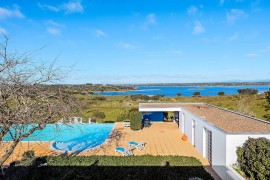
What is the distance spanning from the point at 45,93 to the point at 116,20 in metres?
18.5

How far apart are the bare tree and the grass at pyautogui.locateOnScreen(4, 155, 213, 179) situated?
3.84 metres

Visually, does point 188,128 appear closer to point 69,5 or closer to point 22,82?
point 69,5

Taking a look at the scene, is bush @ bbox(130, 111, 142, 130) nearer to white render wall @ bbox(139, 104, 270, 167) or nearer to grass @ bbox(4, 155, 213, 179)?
white render wall @ bbox(139, 104, 270, 167)

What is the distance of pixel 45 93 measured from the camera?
466 centimetres

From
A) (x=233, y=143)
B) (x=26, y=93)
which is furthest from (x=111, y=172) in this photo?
(x=26, y=93)

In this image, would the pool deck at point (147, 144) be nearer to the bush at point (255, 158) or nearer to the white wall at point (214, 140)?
the white wall at point (214, 140)

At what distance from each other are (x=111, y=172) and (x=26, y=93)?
545 cm

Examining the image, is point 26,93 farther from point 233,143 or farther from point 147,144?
point 147,144

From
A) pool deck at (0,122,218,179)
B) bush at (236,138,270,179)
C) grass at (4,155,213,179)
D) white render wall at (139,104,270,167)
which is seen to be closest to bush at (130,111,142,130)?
pool deck at (0,122,218,179)

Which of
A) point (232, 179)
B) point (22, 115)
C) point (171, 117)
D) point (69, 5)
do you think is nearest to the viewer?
point (22, 115)

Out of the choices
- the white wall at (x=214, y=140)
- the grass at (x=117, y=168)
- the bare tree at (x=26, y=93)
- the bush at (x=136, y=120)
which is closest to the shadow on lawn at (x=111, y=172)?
the grass at (x=117, y=168)

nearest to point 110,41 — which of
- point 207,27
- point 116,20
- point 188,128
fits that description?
point 116,20

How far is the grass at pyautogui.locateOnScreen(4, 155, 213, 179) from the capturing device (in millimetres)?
8406

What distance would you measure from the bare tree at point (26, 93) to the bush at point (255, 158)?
6.71 m
